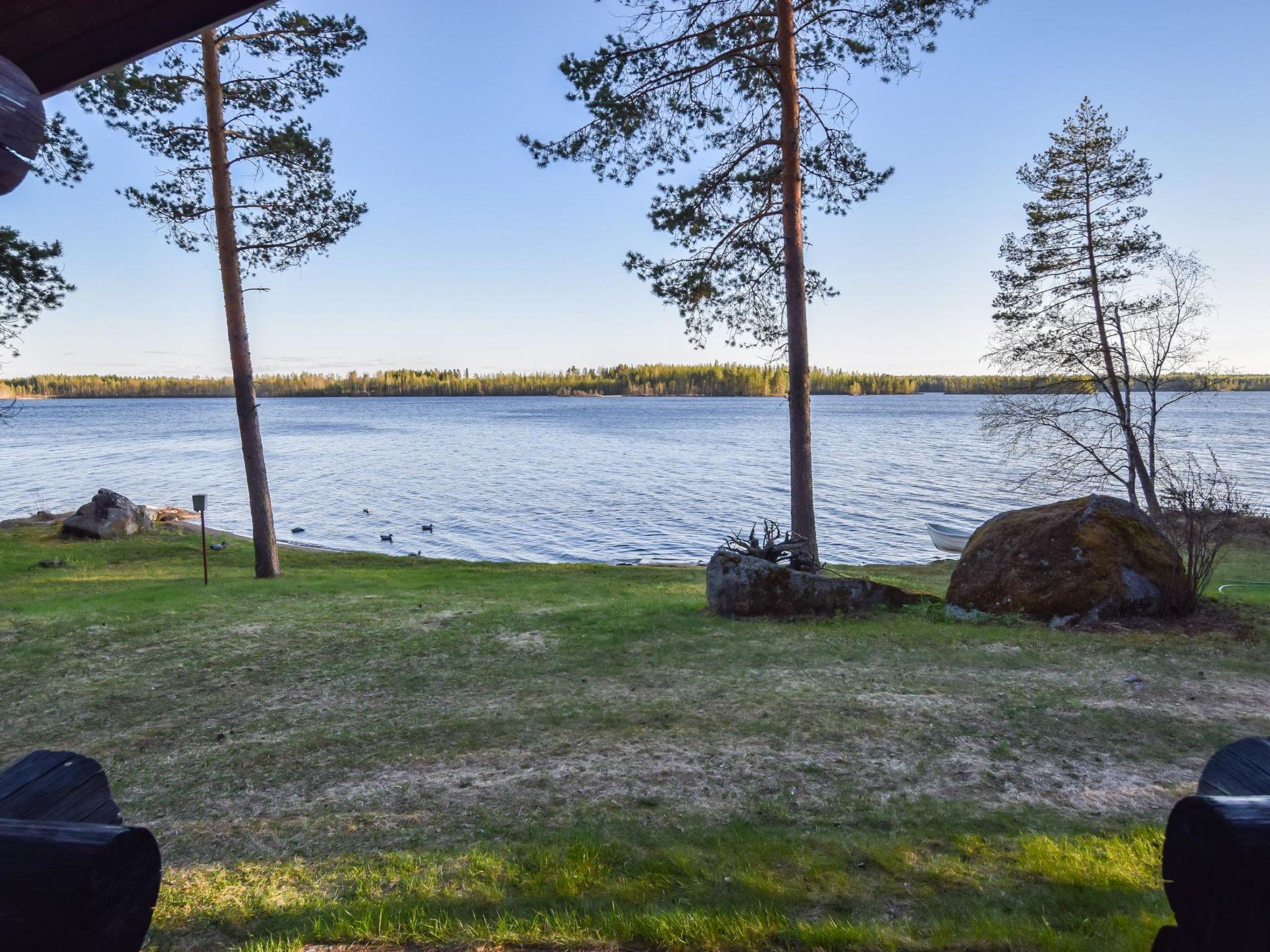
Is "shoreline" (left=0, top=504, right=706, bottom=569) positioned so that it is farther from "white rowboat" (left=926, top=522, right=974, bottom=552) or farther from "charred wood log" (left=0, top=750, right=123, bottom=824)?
"charred wood log" (left=0, top=750, right=123, bottom=824)

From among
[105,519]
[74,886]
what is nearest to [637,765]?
[74,886]

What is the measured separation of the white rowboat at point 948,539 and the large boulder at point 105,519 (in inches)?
940

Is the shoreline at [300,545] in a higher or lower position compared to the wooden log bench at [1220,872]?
lower

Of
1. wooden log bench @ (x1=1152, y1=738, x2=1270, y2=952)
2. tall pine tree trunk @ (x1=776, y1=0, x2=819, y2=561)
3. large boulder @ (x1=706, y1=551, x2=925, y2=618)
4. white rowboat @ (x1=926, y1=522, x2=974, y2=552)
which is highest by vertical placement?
tall pine tree trunk @ (x1=776, y1=0, x2=819, y2=561)

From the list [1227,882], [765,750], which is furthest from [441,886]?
[1227,882]

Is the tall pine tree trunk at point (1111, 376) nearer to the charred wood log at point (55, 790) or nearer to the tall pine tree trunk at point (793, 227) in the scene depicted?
the tall pine tree trunk at point (793, 227)

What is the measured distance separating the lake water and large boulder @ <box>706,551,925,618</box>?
1117 centimetres

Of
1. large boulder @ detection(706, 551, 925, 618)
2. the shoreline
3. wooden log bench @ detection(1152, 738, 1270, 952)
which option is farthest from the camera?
the shoreline

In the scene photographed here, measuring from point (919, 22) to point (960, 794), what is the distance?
1230 centimetres

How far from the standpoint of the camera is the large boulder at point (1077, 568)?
9133 mm

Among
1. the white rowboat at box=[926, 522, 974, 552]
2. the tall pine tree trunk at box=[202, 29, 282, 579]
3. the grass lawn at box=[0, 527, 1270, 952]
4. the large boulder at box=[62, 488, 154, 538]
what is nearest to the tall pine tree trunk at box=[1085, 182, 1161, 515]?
the white rowboat at box=[926, 522, 974, 552]

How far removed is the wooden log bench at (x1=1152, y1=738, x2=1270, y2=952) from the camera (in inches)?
57.9

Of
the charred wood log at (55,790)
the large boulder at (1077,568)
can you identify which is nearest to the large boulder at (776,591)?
the large boulder at (1077,568)

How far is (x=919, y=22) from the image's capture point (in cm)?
1170
